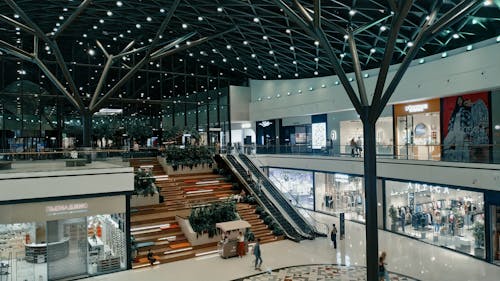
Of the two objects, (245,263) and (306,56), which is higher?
(306,56)

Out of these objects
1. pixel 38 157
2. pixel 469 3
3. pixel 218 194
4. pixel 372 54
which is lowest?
pixel 218 194

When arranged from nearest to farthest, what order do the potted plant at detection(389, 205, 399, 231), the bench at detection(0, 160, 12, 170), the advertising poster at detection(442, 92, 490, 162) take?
the bench at detection(0, 160, 12, 170), the advertising poster at detection(442, 92, 490, 162), the potted plant at detection(389, 205, 399, 231)

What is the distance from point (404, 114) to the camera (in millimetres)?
26812

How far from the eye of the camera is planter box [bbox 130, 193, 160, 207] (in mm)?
21172

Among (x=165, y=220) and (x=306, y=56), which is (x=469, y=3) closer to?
(x=165, y=220)

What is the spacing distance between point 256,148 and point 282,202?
33.6 feet

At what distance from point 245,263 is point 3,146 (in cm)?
2194

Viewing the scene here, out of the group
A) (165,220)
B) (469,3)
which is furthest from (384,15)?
(165,220)

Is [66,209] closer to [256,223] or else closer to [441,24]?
[256,223]

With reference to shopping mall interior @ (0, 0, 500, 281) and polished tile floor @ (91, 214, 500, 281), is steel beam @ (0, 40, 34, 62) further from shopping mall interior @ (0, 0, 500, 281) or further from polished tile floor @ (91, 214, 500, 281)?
polished tile floor @ (91, 214, 500, 281)

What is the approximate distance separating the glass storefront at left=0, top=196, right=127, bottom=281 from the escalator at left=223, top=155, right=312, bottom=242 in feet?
28.9

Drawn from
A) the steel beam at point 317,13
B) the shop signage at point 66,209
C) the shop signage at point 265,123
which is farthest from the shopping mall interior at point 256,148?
the shop signage at point 265,123

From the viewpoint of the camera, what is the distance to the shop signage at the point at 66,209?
48.4 ft

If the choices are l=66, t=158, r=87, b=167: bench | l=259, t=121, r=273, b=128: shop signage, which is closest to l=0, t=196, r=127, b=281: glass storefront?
l=66, t=158, r=87, b=167: bench
